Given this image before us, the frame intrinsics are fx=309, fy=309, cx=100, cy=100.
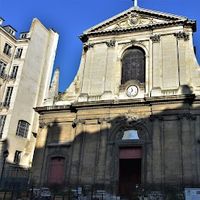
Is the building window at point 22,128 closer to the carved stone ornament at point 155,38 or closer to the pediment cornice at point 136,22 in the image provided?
the pediment cornice at point 136,22

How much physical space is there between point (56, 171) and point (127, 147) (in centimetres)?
448

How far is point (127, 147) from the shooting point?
58.1ft

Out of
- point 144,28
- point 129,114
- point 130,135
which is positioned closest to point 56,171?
point 130,135

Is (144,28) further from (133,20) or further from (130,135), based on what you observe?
(130,135)

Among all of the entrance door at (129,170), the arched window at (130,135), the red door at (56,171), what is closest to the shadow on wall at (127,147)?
the red door at (56,171)

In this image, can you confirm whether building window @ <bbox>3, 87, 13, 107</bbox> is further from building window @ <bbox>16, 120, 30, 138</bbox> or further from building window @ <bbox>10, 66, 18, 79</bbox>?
building window @ <bbox>16, 120, 30, 138</bbox>

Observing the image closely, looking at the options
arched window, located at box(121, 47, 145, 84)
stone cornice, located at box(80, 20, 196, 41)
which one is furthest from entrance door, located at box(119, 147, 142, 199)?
stone cornice, located at box(80, 20, 196, 41)

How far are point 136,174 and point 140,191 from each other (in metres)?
3.58

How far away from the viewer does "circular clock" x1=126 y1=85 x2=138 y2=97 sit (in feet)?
62.2

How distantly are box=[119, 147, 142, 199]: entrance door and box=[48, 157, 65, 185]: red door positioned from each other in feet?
11.5

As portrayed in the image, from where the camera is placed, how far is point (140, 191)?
1602 cm

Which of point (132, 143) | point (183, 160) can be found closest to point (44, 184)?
point (132, 143)

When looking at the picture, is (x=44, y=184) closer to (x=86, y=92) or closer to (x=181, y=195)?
(x=86, y=92)

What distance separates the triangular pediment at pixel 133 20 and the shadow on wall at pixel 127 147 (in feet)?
18.7
